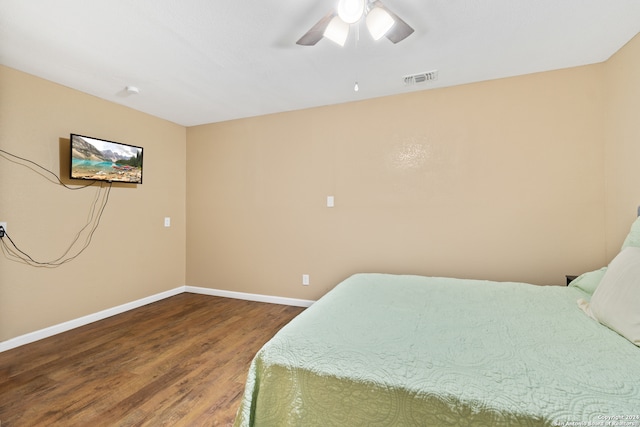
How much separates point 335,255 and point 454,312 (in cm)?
177

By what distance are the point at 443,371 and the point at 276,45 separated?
7.29 ft

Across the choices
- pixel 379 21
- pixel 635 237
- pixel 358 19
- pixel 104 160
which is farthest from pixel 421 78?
pixel 104 160

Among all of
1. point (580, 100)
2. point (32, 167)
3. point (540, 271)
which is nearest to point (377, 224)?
point (540, 271)

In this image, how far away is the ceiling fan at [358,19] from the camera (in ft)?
4.78

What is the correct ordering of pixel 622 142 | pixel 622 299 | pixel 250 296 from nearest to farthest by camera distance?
pixel 622 299, pixel 622 142, pixel 250 296

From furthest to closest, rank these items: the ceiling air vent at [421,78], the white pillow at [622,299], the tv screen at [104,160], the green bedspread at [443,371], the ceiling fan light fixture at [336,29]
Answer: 1. the tv screen at [104,160]
2. the ceiling air vent at [421,78]
3. the ceiling fan light fixture at [336,29]
4. the white pillow at [622,299]
5. the green bedspread at [443,371]

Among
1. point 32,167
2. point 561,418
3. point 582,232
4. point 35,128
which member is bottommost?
point 561,418

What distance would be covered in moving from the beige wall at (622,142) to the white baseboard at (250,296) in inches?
113

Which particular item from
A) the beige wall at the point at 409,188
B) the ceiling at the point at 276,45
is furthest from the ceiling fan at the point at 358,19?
the beige wall at the point at 409,188

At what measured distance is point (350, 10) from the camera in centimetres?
146

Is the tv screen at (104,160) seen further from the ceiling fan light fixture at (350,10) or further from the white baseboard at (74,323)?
the ceiling fan light fixture at (350,10)

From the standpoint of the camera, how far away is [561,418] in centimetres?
79

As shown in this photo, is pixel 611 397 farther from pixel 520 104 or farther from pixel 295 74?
pixel 295 74

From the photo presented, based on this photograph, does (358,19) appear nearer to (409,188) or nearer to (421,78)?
(421,78)
